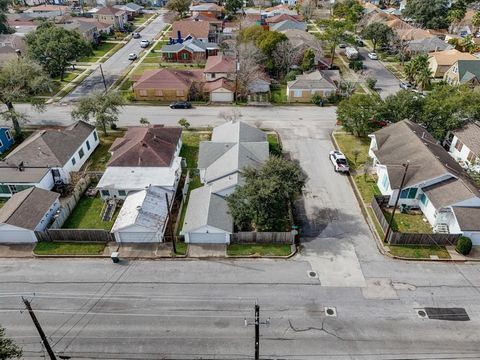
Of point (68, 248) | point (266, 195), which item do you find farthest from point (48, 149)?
point (266, 195)

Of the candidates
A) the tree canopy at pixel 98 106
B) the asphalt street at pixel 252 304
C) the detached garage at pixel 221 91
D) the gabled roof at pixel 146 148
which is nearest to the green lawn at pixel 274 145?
the gabled roof at pixel 146 148

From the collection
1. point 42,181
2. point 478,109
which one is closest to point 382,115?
point 478,109

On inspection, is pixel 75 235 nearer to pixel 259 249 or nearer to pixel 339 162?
pixel 259 249

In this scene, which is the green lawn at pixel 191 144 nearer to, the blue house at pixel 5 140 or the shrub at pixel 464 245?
the blue house at pixel 5 140

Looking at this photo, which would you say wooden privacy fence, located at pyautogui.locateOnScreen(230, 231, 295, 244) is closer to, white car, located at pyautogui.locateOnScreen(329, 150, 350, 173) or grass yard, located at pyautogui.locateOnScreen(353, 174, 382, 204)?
grass yard, located at pyautogui.locateOnScreen(353, 174, 382, 204)

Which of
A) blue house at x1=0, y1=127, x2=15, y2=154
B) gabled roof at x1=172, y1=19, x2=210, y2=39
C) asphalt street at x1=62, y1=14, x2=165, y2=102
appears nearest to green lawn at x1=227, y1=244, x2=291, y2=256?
blue house at x1=0, y1=127, x2=15, y2=154

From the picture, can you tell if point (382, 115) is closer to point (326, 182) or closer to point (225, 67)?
point (326, 182)
